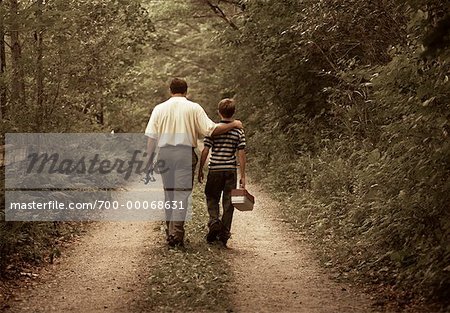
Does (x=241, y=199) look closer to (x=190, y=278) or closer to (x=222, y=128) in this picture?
(x=222, y=128)

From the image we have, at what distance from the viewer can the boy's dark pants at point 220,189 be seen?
31.6 ft

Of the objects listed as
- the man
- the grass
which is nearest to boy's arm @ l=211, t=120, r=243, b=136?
the man

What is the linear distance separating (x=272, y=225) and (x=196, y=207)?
1.95 meters

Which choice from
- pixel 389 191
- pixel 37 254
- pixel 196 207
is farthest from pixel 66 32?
pixel 389 191

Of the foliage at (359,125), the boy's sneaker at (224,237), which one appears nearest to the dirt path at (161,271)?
the boy's sneaker at (224,237)

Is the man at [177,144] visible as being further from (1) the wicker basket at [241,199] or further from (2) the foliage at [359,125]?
(2) the foliage at [359,125]

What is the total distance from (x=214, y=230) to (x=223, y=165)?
3.11ft

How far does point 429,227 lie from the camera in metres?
7.65

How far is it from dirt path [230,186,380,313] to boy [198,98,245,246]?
52 centimetres

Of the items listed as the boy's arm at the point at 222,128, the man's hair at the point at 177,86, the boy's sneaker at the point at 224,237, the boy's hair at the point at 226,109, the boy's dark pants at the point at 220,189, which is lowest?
the boy's sneaker at the point at 224,237

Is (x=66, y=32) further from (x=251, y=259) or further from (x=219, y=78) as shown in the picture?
(x=219, y=78)

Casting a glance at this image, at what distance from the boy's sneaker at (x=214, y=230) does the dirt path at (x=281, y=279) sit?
35 cm

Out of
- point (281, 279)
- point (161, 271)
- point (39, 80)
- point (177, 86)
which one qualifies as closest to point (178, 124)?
point (177, 86)

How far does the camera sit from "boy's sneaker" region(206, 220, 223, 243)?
962cm
